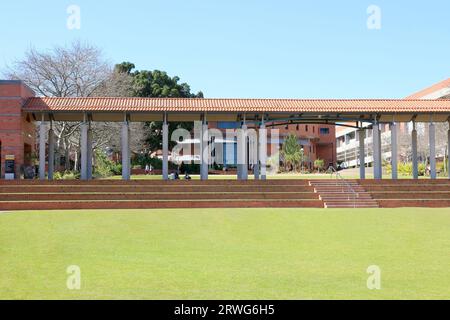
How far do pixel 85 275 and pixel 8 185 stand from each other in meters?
18.7

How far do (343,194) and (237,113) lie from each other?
27.6ft

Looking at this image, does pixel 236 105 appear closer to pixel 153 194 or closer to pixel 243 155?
pixel 243 155

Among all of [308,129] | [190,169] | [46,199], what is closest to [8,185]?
[46,199]

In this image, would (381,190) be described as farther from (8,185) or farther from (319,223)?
(8,185)

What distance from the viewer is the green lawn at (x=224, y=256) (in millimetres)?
7465

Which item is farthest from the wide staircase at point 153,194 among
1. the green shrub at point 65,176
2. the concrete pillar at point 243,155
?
the green shrub at point 65,176

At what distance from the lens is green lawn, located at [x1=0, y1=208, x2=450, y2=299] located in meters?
7.46

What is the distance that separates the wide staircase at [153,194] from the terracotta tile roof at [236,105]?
5.27 m

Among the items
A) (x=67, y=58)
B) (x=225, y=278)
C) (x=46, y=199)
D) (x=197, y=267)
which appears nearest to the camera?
(x=225, y=278)

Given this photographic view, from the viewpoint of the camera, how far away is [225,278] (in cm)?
820

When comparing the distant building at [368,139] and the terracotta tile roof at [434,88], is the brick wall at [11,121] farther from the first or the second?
the terracotta tile roof at [434,88]

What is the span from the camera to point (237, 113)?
3103 cm

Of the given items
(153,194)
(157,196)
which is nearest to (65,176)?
(153,194)

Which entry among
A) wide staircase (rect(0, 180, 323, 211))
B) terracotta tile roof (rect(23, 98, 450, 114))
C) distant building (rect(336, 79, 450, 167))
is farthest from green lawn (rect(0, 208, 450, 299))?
distant building (rect(336, 79, 450, 167))
